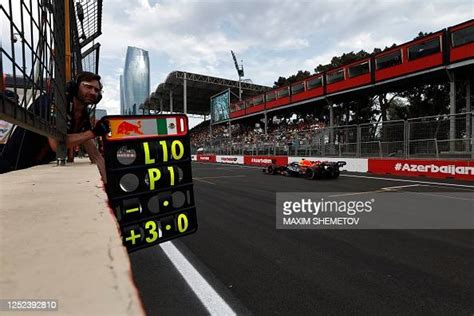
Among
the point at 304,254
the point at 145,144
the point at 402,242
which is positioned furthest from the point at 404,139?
the point at 145,144

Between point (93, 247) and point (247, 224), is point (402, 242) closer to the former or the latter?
point (247, 224)

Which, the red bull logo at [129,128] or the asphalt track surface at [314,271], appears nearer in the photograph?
the asphalt track surface at [314,271]

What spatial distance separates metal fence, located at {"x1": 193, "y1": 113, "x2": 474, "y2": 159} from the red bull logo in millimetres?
11903

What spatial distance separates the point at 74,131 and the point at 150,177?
8.95 feet

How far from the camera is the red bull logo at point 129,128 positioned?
8.83ft

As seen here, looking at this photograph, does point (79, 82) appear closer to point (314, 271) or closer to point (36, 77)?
point (36, 77)

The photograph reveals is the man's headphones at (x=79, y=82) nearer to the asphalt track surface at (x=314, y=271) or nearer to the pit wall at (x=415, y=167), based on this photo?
the asphalt track surface at (x=314, y=271)

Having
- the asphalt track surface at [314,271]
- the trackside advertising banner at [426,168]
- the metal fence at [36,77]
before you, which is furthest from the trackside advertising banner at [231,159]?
the asphalt track surface at [314,271]

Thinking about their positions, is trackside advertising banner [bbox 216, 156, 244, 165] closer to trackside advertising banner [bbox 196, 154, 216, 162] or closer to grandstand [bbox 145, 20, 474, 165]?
grandstand [bbox 145, 20, 474, 165]

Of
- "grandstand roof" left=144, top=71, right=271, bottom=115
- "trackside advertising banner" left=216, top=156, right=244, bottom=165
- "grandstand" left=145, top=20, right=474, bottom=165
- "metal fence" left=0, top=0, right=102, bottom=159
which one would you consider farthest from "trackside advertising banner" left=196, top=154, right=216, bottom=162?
"metal fence" left=0, top=0, right=102, bottom=159

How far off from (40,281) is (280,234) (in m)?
3.51

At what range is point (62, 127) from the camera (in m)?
6.71

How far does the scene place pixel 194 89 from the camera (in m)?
55.3

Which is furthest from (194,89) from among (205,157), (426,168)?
(426,168)
